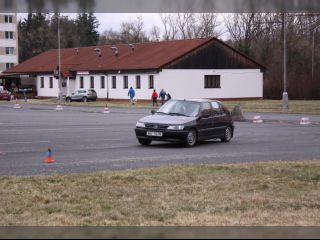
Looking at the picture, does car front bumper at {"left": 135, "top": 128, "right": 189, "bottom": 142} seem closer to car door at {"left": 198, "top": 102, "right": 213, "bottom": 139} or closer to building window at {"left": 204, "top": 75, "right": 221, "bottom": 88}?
car door at {"left": 198, "top": 102, "right": 213, "bottom": 139}

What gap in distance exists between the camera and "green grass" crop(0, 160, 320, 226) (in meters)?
6.41

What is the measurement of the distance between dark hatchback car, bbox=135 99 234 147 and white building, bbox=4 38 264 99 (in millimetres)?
38829

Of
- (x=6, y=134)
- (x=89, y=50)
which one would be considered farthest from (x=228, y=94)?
(x=6, y=134)

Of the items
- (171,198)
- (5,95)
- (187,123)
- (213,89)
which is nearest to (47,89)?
(5,95)

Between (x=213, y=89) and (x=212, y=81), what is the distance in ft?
3.11

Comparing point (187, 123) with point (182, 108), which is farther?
point (182, 108)

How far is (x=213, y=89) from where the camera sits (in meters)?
67.4

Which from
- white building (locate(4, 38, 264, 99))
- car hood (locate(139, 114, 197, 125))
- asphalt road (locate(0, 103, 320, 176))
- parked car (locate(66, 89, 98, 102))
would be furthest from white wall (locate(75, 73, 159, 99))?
car hood (locate(139, 114, 197, 125))

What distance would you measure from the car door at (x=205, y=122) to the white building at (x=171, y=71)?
39.2 metres

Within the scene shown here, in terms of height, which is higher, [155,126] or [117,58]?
[117,58]

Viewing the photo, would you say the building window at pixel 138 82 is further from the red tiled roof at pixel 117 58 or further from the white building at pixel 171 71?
the red tiled roof at pixel 117 58

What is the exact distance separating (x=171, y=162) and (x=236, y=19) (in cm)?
1306

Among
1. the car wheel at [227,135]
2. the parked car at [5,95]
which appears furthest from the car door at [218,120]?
the parked car at [5,95]

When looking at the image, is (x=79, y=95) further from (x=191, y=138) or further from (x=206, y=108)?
(x=191, y=138)
